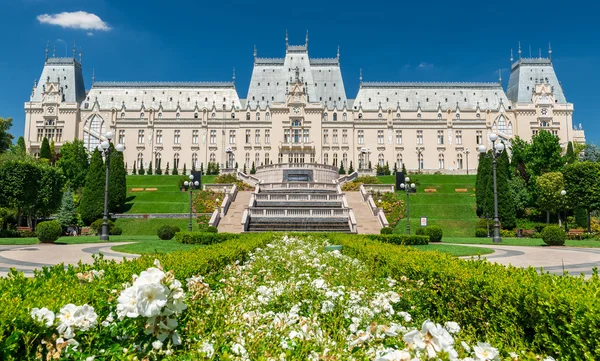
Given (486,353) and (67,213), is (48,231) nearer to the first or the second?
(67,213)

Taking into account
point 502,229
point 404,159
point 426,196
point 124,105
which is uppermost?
point 124,105

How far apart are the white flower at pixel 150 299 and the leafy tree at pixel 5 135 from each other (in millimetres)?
71767

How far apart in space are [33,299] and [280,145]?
74.1 meters

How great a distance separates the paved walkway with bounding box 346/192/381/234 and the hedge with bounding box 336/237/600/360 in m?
25.7

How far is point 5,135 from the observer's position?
6475 centimetres

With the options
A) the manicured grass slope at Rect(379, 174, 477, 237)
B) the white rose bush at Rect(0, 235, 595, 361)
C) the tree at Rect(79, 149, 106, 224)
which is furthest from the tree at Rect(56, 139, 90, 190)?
the white rose bush at Rect(0, 235, 595, 361)

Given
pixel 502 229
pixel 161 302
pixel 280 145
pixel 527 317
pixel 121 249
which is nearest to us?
pixel 161 302

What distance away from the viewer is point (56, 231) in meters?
22.3

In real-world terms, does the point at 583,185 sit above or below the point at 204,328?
above

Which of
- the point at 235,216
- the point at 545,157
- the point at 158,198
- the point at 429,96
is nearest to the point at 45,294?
the point at 235,216

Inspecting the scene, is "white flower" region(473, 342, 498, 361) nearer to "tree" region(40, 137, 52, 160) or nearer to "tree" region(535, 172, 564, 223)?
"tree" region(535, 172, 564, 223)

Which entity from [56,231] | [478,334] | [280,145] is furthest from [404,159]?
[478,334]

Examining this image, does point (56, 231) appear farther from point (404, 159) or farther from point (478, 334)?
point (404, 159)

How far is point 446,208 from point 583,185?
11957 mm
